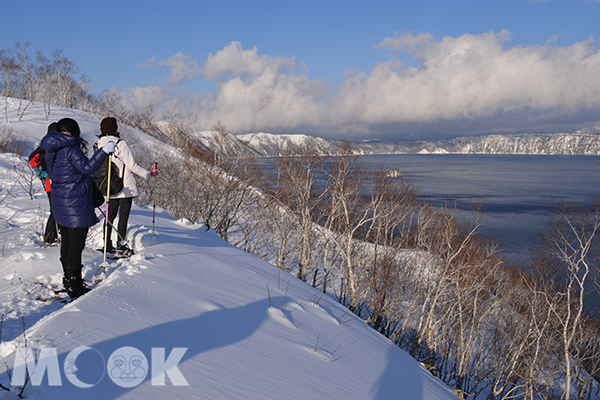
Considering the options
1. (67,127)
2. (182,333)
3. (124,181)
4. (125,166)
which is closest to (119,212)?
(124,181)

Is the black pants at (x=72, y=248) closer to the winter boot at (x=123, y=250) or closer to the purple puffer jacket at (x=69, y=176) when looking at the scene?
the purple puffer jacket at (x=69, y=176)

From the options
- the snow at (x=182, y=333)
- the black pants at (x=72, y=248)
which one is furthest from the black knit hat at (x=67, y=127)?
the snow at (x=182, y=333)

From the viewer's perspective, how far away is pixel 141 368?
232cm

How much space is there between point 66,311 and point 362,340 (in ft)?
13.0

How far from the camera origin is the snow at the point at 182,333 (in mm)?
2225

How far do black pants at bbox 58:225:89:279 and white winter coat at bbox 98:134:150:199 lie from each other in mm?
1223

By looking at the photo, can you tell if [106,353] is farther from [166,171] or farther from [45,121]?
[45,121]

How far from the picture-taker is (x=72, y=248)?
346 centimetres

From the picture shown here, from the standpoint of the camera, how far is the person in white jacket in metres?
4.42

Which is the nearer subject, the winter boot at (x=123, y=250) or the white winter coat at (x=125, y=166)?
the white winter coat at (x=125, y=166)

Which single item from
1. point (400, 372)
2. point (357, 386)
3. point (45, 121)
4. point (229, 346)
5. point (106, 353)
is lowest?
point (400, 372)

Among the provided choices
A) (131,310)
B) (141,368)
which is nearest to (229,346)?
(141,368)

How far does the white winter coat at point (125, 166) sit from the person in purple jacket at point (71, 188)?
96 centimetres

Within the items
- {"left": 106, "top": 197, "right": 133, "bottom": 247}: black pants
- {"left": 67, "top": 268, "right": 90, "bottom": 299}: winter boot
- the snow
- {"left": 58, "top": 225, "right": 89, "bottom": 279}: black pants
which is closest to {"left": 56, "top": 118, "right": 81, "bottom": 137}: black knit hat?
{"left": 58, "top": 225, "right": 89, "bottom": 279}: black pants
